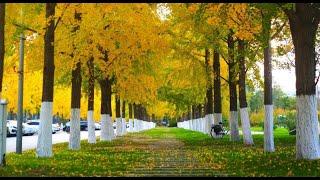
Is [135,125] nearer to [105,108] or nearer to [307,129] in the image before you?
[105,108]

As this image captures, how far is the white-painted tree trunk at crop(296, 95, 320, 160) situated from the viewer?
16.0 metres

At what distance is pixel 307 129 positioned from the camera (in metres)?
16.1

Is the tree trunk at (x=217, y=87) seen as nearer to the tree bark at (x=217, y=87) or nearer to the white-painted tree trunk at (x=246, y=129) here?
the tree bark at (x=217, y=87)

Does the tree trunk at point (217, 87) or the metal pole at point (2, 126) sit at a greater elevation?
the tree trunk at point (217, 87)

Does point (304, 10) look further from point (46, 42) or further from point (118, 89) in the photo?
point (118, 89)

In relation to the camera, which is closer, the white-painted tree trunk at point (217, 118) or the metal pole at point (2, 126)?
the metal pole at point (2, 126)

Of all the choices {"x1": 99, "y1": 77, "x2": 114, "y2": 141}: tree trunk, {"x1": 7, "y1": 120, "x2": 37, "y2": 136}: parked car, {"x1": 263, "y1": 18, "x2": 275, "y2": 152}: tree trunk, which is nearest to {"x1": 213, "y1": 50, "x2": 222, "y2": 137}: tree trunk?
{"x1": 99, "y1": 77, "x2": 114, "y2": 141}: tree trunk

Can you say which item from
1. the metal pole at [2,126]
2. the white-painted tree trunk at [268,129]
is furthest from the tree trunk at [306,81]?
the metal pole at [2,126]

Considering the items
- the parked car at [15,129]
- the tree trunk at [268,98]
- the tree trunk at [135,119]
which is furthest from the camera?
the tree trunk at [135,119]

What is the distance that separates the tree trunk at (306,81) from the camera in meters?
16.1

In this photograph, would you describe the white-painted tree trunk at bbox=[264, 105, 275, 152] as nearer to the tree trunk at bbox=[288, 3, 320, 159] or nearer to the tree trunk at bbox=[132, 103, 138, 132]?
the tree trunk at bbox=[288, 3, 320, 159]

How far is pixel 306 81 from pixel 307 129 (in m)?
1.34

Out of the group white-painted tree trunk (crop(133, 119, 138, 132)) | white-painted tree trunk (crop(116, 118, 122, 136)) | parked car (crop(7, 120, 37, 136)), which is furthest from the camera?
white-painted tree trunk (crop(133, 119, 138, 132))

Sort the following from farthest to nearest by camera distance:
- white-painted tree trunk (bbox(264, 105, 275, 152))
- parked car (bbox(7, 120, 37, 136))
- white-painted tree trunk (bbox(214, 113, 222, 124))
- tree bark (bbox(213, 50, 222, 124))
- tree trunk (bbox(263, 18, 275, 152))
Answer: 1. parked car (bbox(7, 120, 37, 136))
2. white-painted tree trunk (bbox(214, 113, 222, 124))
3. tree bark (bbox(213, 50, 222, 124))
4. white-painted tree trunk (bbox(264, 105, 275, 152))
5. tree trunk (bbox(263, 18, 275, 152))
